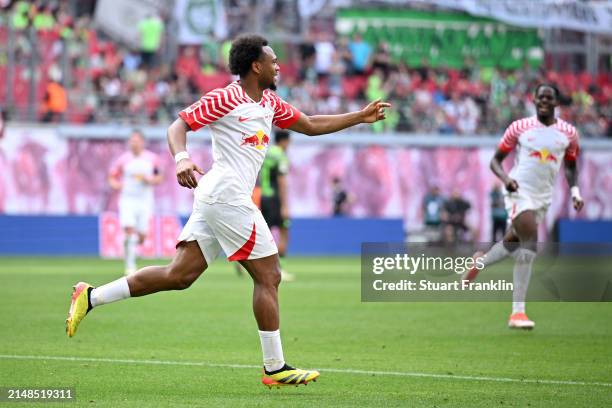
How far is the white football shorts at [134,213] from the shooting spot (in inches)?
867

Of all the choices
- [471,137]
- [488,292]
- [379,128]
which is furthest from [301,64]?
[488,292]

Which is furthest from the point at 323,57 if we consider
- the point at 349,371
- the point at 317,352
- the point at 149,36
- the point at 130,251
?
the point at 349,371

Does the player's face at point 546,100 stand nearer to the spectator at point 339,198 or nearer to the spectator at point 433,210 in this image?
the spectator at point 433,210

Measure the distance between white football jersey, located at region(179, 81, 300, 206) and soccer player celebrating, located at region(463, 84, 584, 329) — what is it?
517cm

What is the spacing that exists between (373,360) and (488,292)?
21.0ft

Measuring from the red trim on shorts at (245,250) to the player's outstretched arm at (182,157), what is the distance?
626mm

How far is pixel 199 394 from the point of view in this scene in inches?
330

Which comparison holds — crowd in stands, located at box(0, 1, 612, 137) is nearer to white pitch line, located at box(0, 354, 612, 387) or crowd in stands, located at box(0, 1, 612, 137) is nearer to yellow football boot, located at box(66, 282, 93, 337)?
white pitch line, located at box(0, 354, 612, 387)

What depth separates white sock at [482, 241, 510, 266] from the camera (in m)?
13.7

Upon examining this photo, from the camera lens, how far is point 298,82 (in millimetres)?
34719

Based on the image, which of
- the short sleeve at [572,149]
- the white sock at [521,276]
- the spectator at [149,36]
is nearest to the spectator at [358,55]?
the spectator at [149,36]

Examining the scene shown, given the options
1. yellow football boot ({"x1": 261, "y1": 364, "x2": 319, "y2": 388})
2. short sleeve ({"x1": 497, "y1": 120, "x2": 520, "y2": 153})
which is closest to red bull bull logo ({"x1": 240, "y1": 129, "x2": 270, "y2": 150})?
yellow football boot ({"x1": 261, "y1": 364, "x2": 319, "y2": 388})

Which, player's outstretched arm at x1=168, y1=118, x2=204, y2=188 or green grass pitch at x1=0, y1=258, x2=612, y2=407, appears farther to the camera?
green grass pitch at x1=0, y1=258, x2=612, y2=407

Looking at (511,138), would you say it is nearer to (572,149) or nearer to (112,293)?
(572,149)
